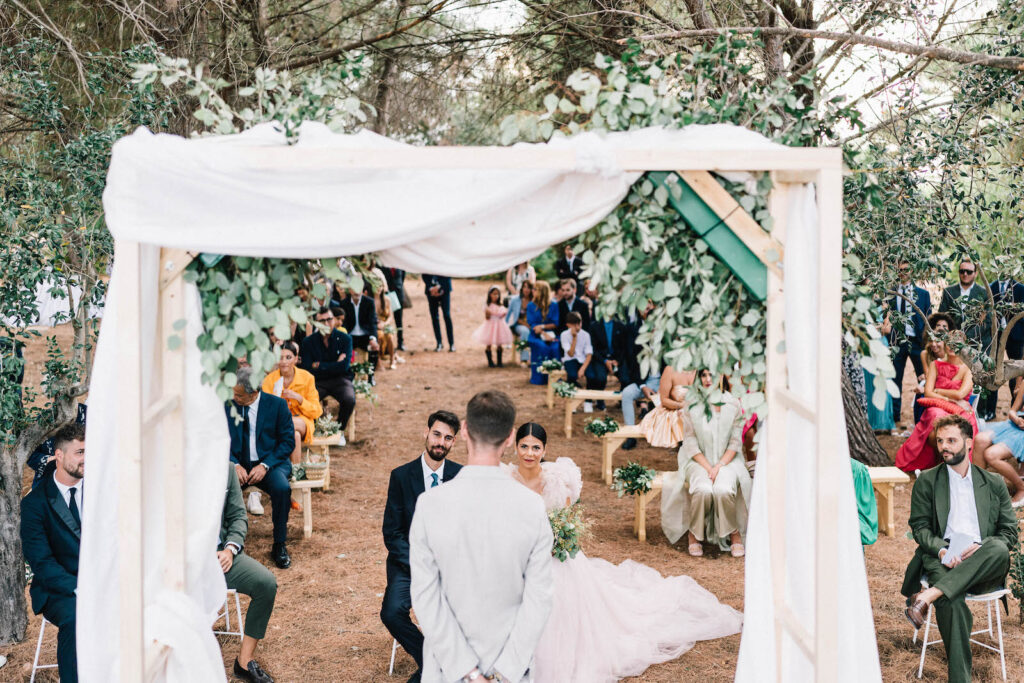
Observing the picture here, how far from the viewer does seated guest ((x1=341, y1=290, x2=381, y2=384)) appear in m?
11.6

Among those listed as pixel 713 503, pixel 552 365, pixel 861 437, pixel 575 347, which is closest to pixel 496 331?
pixel 552 365

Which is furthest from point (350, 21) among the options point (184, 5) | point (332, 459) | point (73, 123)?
point (332, 459)

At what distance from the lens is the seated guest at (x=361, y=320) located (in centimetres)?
1163

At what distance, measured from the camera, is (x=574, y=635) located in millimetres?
4852

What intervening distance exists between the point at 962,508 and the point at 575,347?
6083 millimetres

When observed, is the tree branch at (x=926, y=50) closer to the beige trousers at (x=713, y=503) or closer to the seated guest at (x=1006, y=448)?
the beige trousers at (x=713, y=503)

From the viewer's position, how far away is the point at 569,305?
11.7 metres

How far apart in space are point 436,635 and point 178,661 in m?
0.90

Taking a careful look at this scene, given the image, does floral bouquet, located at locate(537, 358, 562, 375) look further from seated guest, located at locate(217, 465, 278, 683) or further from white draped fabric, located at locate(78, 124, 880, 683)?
white draped fabric, located at locate(78, 124, 880, 683)

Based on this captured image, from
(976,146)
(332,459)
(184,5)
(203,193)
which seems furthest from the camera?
(332,459)

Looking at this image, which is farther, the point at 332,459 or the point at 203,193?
the point at 332,459

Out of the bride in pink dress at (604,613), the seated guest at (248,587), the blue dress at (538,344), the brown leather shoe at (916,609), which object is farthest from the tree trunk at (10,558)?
the blue dress at (538,344)

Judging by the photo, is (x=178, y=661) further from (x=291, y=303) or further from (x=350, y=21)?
(x=350, y=21)

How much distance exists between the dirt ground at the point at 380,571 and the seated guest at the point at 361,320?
3.44ft
